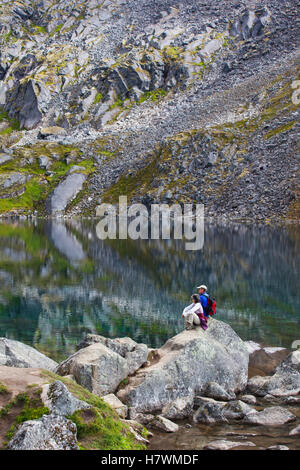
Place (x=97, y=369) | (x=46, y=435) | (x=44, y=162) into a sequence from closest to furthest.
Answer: (x=46, y=435) → (x=97, y=369) → (x=44, y=162)

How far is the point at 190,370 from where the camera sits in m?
19.3

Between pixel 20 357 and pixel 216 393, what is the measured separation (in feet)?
31.2

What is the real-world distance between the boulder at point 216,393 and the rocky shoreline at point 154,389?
5cm

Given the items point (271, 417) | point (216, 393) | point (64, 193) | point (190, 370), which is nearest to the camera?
point (271, 417)

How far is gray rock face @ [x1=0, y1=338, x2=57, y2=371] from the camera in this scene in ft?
62.8

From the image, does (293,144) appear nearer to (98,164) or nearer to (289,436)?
(98,164)

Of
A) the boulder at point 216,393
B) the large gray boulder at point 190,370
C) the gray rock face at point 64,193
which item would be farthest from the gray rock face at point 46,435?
the gray rock face at point 64,193

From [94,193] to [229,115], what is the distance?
5914 centimetres

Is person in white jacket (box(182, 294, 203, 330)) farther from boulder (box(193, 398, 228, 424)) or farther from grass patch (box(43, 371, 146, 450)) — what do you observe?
grass patch (box(43, 371, 146, 450))

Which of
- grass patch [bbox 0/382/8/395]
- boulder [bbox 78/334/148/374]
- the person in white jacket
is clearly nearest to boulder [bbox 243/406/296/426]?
boulder [bbox 78/334/148/374]

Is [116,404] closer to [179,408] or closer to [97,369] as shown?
[97,369]

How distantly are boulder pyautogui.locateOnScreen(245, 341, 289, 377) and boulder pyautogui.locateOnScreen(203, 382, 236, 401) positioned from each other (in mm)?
3921

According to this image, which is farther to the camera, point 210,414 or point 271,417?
point 210,414

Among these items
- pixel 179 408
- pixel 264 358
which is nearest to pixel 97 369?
pixel 179 408
